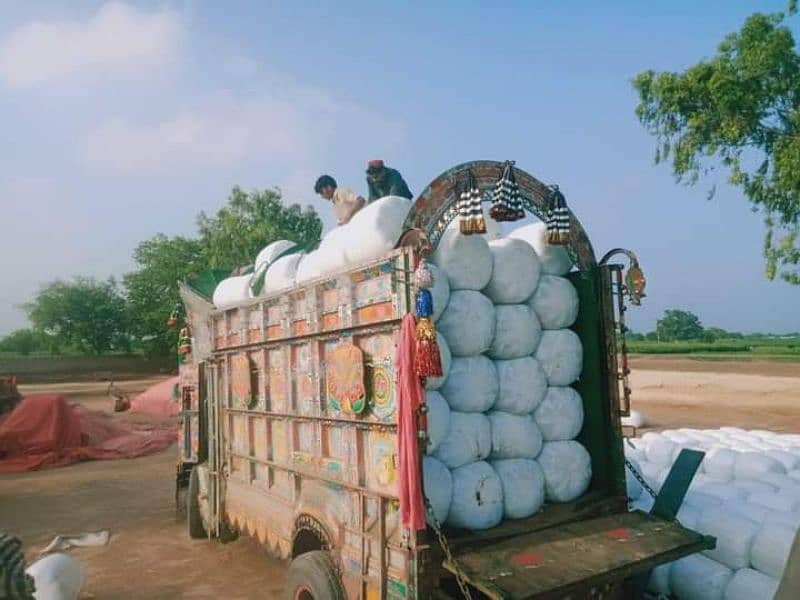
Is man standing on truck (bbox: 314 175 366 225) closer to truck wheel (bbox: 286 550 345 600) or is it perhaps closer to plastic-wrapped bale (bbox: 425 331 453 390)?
plastic-wrapped bale (bbox: 425 331 453 390)

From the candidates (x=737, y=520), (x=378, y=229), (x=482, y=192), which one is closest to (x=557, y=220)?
(x=482, y=192)

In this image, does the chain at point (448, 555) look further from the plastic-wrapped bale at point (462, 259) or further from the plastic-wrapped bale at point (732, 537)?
the plastic-wrapped bale at point (732, 537)

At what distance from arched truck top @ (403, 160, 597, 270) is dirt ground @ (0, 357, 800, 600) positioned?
3.85 m

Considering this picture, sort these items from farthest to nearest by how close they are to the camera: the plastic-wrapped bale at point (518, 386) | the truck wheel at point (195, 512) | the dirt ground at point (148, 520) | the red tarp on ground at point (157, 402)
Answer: the red tarp on ground at point (157, 402), the truck wheel at point (195, 512), the dirt ground at point (148, 520), the plastic-wrapped bale at point (518, 386)

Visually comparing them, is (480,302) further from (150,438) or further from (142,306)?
(142,306)

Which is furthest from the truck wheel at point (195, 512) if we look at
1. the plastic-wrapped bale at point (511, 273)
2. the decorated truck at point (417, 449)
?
the plastic-wrapped bale at point (511, 273)

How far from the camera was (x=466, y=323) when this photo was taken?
374 cm

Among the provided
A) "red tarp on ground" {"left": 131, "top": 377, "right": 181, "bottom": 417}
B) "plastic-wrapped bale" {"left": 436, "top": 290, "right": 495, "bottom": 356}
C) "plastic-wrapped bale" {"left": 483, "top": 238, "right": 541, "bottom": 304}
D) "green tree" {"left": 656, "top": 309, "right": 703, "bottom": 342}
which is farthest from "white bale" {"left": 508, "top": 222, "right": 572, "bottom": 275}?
"green tree" {"left": 656, "top": 309, "right": 703, "bottom": 342}

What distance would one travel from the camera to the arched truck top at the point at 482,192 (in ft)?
12.2

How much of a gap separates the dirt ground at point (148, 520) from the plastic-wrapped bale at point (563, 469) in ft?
9.75

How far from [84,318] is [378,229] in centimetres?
4441

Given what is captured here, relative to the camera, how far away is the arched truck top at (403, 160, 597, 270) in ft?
12.2

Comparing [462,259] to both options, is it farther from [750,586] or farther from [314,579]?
[750,586]

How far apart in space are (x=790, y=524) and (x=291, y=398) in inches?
150
